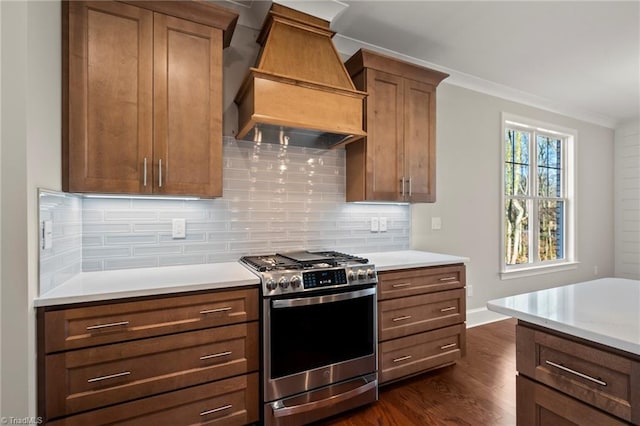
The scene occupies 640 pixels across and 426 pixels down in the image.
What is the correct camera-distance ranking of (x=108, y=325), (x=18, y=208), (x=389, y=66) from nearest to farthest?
(x=18, y=208), (x=108, y=325), (x=389, y=66)

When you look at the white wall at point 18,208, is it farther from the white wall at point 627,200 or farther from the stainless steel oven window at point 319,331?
the white wall at point 627,200

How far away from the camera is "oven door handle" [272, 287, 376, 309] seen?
1.75 m

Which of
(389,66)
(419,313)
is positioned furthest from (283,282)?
(389,66)

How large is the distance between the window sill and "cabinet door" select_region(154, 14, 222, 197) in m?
3.59

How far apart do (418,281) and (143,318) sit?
1778 mm

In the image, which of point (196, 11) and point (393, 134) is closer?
point (196, 11)

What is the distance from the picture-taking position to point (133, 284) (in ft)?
5.24

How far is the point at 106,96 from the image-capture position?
1.69 meters

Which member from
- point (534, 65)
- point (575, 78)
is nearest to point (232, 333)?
point (534, 65)

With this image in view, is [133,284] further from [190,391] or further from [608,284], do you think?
[608,284]

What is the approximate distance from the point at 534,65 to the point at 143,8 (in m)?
3.57

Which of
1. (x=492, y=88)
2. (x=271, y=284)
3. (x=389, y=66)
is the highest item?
(x=492, y=88)

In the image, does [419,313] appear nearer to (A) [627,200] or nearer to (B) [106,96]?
(B) [106,96]

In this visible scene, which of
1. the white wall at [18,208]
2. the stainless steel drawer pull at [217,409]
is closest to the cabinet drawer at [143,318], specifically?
the white wall at [18,208]
